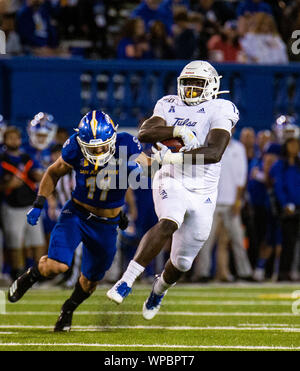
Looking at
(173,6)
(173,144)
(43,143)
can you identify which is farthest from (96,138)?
(173,6)

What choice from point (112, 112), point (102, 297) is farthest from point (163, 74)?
point (102, 297)

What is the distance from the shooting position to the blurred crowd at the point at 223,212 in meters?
10.5

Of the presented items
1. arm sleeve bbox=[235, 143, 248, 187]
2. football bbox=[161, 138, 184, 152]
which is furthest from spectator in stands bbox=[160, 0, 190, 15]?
football bbox=[161, 138, 184, 152]

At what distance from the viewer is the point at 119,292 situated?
6211 mm

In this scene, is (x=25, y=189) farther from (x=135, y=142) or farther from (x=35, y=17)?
(x=135, y=142)

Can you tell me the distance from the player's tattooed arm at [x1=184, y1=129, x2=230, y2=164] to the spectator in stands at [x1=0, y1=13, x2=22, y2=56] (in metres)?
6.14

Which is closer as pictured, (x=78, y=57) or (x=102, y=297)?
(x=102, y=297)

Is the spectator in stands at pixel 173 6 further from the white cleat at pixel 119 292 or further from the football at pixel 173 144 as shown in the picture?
the white cleat at pixel 119 292

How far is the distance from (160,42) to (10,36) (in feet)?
6.28

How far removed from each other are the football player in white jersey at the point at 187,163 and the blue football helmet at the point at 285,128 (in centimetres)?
427

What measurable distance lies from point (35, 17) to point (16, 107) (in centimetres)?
122

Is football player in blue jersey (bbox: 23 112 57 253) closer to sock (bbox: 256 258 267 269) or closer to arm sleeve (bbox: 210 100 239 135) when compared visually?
sock (bbox: 256 258 267 269)

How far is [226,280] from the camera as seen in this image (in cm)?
1092

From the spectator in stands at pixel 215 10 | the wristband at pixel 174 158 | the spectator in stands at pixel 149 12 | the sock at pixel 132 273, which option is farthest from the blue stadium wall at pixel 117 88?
the sock at pixel 132 273
